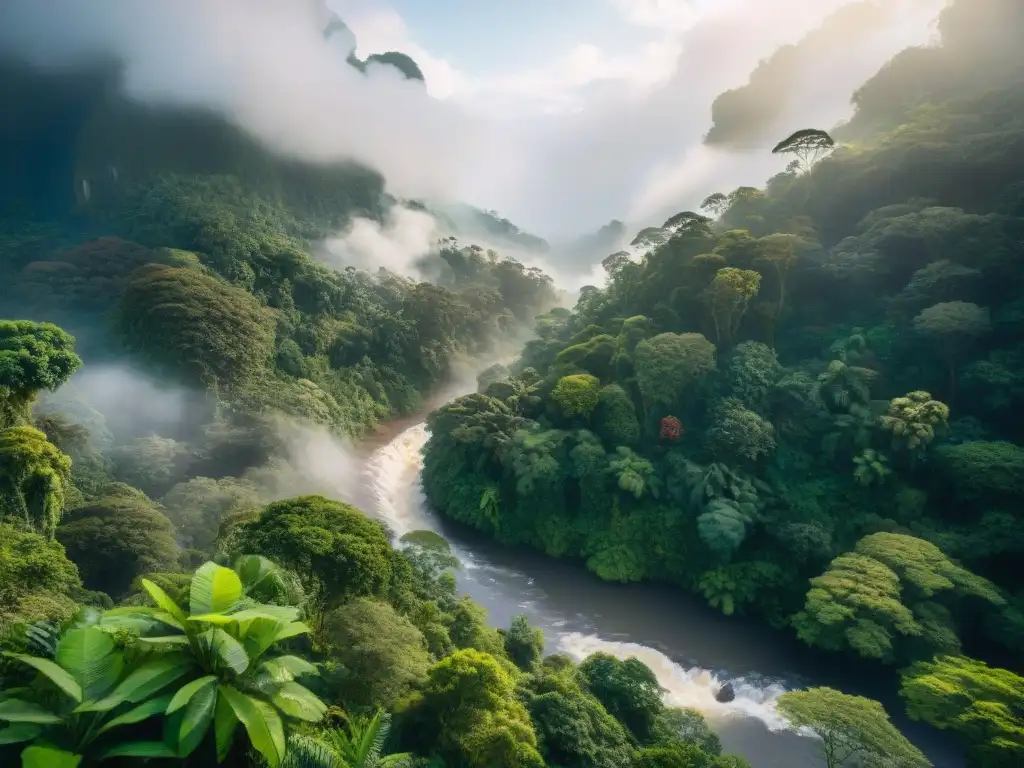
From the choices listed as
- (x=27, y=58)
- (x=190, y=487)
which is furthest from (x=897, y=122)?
(x=27, y=58)

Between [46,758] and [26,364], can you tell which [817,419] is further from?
[26,364]

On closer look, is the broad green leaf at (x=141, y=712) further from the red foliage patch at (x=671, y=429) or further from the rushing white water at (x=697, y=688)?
the red foliage patch at (x=671, y=429)

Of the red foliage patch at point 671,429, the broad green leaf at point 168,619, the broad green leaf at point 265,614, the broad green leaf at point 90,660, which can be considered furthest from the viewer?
the red foliage patch at point 671,429

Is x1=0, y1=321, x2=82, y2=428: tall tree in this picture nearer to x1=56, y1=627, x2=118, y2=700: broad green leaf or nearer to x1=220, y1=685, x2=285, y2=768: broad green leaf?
x1=56, y1=627, x2=118, y2=700: broad green leaf

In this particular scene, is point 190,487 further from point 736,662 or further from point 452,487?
point 736,662

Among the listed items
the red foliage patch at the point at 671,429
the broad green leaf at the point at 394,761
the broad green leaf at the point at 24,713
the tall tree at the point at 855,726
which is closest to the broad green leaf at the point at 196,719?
the broad green leaf at the point at 24,713

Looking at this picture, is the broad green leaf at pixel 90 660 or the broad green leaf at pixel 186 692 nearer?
the broad green leaf at pixel 186 692
